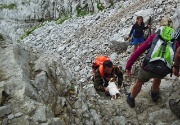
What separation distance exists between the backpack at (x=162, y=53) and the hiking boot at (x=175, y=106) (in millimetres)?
1183

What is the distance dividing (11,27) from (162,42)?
35952 millimetres

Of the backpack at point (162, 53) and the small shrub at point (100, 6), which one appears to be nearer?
the backpack at point (162, 53)

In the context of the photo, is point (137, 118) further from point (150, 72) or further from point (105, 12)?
point (105, 12)

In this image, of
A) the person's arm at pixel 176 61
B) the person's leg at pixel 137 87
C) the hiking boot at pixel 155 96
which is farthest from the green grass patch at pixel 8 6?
the person's arm at pixel 176 61

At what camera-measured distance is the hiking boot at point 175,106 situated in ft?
23.6

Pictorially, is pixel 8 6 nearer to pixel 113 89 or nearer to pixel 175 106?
pixel 113 89

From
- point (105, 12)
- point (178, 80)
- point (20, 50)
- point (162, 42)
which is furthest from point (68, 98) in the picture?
point (105, 12)

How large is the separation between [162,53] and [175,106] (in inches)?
65.0

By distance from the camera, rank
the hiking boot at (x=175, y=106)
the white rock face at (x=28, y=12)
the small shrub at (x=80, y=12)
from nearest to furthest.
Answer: the hiking boot at (x=175, y=106) → the small shrub at (x=80, y=12) → the white rock face at (x=28, y=12)

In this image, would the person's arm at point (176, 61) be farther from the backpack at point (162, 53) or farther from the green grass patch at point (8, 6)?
the green grass patch at point (8, 6)

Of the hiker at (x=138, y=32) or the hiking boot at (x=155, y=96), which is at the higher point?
the hiker at (x=138, y=32)

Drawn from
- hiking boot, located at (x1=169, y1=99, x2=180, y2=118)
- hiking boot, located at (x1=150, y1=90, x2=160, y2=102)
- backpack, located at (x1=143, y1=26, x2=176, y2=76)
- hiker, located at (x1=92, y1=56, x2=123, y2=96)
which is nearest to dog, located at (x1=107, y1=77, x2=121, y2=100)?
hiker, located at (x1=92, y1=56, x2=123, y2=96)

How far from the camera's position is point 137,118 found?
7633mm

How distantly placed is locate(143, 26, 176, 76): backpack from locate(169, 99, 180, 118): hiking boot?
1183 millimetres
